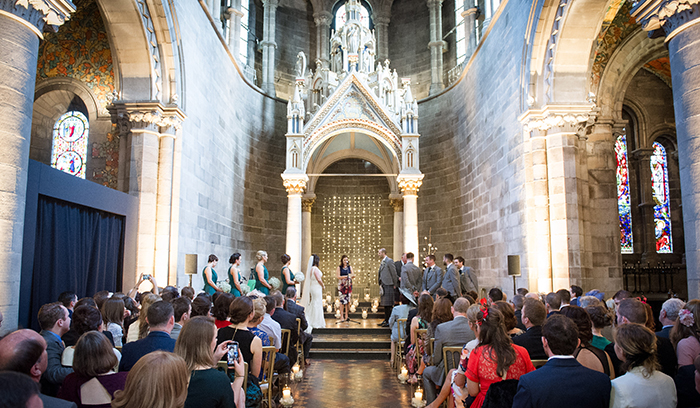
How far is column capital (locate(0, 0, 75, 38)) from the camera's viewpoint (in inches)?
185

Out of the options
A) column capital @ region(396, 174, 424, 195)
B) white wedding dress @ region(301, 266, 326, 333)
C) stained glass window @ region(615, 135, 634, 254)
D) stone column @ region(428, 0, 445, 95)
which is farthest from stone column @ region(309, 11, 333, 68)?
stained glass window @ region(615, 135, 634, 254)

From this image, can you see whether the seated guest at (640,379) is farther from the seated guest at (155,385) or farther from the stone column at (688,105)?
the stone column at (688,105)

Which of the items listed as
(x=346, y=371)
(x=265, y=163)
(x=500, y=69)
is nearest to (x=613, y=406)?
(x=346, y=371)

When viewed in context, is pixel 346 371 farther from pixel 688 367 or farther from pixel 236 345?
pixel 688 367

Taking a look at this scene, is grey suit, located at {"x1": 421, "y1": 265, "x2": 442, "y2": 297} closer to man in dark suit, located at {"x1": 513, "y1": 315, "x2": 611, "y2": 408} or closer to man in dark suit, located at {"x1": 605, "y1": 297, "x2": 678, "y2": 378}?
man in dark suit, located at {"x1": 605, "y1": 297, "x2": 678, "y2": 378}

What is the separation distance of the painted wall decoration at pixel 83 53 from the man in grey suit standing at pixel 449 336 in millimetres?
8153

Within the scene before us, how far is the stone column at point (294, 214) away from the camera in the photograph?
39.5 feet

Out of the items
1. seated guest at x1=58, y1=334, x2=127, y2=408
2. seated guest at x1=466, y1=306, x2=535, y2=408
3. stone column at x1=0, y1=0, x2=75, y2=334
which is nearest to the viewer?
seated guest at x1=58, y1=334, x2=127, y2=408

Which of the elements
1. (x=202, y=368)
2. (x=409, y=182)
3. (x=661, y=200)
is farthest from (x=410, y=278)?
(x=661, y=200)

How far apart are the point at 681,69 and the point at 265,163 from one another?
11.4 m

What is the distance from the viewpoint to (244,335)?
363 cm

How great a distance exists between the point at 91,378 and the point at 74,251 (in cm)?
481

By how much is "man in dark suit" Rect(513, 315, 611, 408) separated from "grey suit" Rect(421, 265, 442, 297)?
6202 mm

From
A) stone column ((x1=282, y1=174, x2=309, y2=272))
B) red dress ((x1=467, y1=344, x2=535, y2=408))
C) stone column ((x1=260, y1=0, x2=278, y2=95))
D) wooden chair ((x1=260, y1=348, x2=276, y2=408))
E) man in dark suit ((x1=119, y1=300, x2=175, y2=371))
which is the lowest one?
wooden chair ((x1=260, y1=348, x2=276, y2=408))
